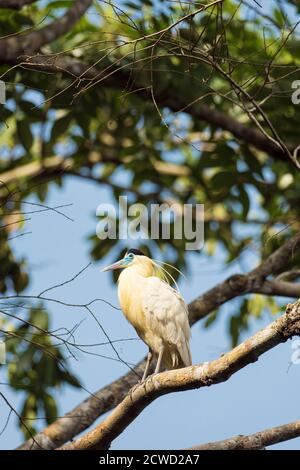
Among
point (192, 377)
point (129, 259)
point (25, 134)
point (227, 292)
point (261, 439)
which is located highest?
point (25, 134)

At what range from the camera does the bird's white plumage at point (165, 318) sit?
482cm

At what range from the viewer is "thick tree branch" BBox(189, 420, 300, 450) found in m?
3.67

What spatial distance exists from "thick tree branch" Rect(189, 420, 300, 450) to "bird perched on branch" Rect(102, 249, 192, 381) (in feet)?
3.26

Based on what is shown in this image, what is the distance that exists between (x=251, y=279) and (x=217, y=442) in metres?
2.29

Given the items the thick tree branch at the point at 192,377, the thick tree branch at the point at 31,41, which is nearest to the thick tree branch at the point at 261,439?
the thick tree branch at the point at 192,377

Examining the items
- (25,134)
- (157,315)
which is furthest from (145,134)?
(157,315)

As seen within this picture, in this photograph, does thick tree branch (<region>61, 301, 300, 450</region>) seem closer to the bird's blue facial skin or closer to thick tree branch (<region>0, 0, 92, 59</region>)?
the bird's blue facial skin

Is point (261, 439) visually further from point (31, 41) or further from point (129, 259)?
point (31, 41)

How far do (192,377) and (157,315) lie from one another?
126 centimetres

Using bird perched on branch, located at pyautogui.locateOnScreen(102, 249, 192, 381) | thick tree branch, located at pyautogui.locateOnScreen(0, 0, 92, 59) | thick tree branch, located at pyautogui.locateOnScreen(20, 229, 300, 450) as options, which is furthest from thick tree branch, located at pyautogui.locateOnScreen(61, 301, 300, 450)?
thick tree branch, located at pyautogui.locateOnScreen(0, 0, 92, 59)

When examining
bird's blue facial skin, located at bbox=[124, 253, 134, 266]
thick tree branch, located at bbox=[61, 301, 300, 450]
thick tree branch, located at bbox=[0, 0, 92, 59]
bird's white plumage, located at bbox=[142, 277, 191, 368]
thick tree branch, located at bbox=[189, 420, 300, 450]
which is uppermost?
thick tree branch, located at bbox=[0, 0, 92, 59]

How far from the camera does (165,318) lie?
15.8 ft

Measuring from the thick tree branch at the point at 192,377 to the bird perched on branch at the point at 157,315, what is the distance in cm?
77

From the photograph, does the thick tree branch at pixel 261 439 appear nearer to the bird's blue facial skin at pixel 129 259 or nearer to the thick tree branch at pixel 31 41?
the bird's blue facial skin at pixel 129 259
